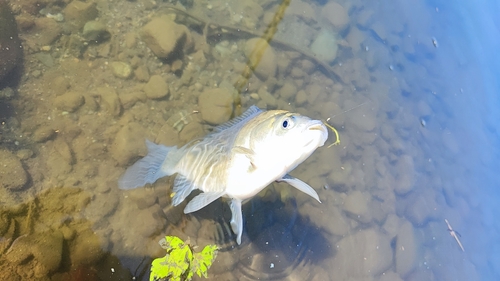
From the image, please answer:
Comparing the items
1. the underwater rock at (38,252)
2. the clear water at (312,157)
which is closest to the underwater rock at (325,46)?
the clear water at (312,157)

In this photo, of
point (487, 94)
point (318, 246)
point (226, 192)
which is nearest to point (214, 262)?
point (226, 192)

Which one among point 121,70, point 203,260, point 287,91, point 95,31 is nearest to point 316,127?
point 203,260

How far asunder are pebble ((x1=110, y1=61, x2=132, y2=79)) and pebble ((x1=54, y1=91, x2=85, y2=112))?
554 mm

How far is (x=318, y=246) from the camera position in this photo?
13.3ft

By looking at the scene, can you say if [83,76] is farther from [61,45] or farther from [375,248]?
[375,248]

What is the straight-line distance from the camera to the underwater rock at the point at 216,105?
13.1 feet

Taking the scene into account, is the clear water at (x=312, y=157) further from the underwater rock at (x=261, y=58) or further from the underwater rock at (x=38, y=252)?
the underwater rock at (x=261, y=58)

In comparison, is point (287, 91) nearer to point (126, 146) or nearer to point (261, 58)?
point (261, 58)

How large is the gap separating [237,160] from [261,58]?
2.29 m

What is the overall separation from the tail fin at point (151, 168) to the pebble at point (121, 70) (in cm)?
118

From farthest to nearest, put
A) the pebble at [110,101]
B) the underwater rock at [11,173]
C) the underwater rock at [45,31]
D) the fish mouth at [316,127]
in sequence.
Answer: the underwater rock at [45,31], the pebble at [110,101], the underwater rock at [11,173], the fish mouth at [316,127]

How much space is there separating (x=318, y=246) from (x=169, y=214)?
190 cm

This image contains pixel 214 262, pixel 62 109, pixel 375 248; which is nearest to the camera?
pixel 214 262

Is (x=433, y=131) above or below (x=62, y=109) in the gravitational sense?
above
